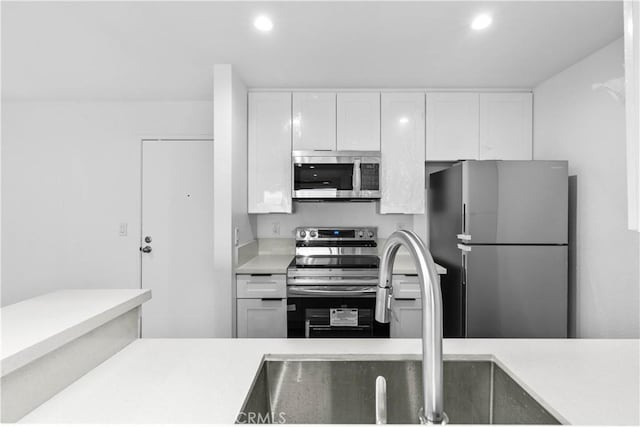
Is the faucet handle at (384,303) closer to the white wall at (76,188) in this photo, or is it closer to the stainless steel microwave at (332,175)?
the stainless steel microwave at (332,175)

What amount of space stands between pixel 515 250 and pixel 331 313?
1.31 m

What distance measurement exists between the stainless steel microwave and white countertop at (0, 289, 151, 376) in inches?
70.8

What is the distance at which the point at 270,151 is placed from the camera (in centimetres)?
307

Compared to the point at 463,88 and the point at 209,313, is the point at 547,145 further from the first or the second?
the point at 209,313

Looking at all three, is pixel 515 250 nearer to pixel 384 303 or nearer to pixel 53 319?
pixel 384 303

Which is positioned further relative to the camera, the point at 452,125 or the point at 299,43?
the point at 452,125

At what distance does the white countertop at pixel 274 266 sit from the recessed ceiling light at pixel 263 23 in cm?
156

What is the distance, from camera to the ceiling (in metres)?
1.90

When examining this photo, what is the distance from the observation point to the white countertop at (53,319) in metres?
0.79

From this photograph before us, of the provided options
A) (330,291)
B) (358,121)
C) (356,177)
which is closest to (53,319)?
(330,291)

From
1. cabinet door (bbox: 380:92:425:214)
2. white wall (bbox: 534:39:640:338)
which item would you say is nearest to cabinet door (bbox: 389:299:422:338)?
cabinet door (bbox: 380:92:425:214)

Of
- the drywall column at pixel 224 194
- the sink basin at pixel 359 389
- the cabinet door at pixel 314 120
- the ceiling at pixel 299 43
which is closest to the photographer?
the sink basin at pixel 359 389

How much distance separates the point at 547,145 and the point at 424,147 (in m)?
0.93

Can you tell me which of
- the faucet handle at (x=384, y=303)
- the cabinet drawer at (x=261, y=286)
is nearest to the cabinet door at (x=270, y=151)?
the cabinet drawer at (x=261, y=286)
